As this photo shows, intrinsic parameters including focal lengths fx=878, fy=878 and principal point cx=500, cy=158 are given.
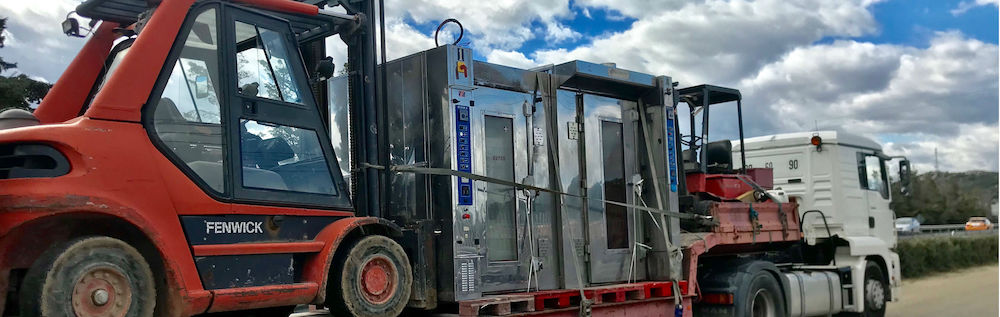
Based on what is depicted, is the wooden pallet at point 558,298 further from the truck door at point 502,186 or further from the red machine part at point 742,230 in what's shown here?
the red machine part at point 742,230

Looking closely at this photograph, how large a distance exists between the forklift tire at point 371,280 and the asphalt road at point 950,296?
11.5m

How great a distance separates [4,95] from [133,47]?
7.02 m

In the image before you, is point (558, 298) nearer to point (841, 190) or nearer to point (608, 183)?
point (608, 183)

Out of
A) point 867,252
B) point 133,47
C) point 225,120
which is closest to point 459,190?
point 225,120

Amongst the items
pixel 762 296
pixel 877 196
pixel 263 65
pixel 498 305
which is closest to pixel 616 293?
pixel 498 305

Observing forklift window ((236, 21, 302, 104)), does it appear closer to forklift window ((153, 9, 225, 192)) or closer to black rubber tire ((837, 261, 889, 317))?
forklift window ((153, 9, 225, 192))

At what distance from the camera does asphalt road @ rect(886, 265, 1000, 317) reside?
1476cm

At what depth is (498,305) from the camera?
21.9ft

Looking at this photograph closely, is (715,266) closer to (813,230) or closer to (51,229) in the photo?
(813,230)

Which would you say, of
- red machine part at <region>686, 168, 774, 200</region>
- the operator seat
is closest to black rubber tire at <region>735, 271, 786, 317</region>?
red machine part at <region>686, 168, 774, 200</region>

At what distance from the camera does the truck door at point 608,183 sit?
7.98 meters

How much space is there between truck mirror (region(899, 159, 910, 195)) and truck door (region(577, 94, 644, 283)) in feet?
22.8

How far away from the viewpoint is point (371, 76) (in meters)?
6.35

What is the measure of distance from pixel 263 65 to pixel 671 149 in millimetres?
4547
